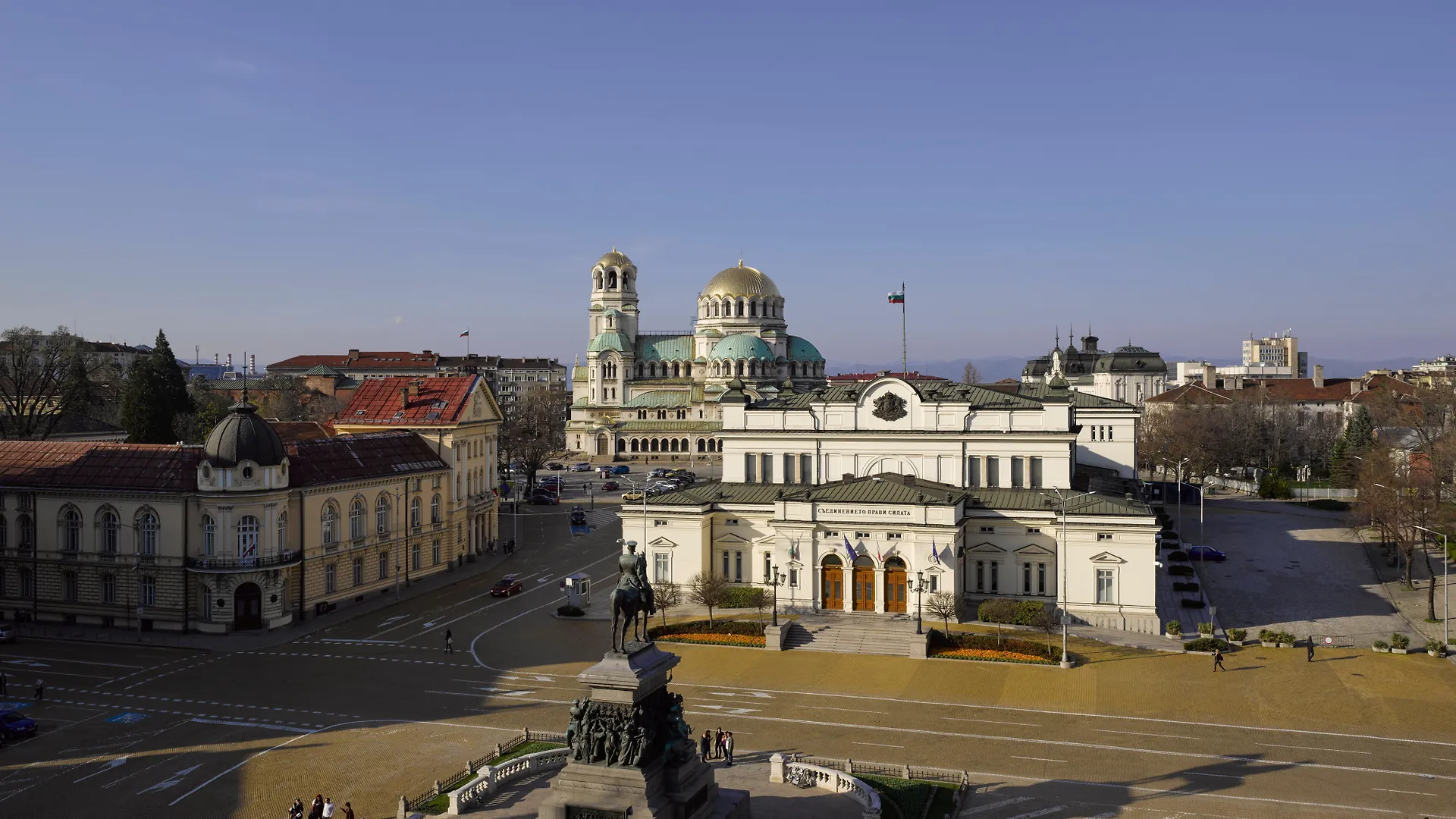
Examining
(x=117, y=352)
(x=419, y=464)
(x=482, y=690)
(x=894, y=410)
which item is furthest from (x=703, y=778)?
(x=117, y=352)

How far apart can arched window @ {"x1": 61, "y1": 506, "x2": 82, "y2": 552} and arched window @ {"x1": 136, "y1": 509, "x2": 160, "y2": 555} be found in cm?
353

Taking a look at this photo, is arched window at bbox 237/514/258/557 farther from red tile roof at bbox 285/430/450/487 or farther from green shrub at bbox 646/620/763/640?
green shrub at bbox 646/620/763/640

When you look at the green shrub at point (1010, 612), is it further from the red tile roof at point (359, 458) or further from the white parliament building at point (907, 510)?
the red tile roof at point (359, 458)

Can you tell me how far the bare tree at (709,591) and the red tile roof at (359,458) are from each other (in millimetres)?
19240

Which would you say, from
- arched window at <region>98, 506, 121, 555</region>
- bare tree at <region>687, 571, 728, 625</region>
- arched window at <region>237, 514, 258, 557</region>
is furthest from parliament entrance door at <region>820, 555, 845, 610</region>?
arched window at <region>98, 506, 121, 555</region>

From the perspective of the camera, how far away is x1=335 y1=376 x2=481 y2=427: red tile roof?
7000 cm

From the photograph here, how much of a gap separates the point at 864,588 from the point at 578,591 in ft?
51.4

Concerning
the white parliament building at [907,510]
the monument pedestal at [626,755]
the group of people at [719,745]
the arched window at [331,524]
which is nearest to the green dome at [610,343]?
the white parliament building at [907,510]

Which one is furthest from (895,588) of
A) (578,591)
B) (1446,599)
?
(1446,599)

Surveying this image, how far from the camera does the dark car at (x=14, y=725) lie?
3606 centimetres

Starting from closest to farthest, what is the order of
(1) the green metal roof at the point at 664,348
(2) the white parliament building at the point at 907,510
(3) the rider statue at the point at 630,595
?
(3) the rider statue at the point at 630,595 < (2) the white parliament building at the point at 907,510 < (1) the green metal roof at the point at 664,348

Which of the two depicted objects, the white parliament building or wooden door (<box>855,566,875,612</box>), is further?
wooden door (<box>855,566,875,612</box>)

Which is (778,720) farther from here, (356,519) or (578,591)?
(356,519)

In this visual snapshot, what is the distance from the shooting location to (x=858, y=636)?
50031 millimetres
